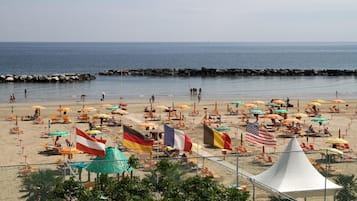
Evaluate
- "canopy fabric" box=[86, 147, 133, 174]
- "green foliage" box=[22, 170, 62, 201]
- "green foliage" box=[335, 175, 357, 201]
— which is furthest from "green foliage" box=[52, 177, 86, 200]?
"green foliage" box=[335, 175, 357, 201]

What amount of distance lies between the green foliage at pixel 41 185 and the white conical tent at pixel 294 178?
581 centimetres

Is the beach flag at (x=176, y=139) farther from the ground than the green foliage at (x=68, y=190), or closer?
farther from the ground

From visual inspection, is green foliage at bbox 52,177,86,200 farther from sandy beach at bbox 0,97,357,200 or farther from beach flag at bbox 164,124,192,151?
beach flag at bbox 164,124,192,151

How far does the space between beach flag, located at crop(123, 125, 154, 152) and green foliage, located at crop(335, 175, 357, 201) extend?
19.0ft

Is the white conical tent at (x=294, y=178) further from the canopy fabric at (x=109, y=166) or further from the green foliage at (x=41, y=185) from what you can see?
the green foliage at (x=41, y=185)

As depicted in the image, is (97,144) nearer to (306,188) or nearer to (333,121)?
(306,188)

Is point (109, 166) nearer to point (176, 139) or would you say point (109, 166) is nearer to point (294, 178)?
point (176, 139)

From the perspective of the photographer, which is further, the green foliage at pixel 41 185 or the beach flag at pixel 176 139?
the beach flag at pixel 176 139

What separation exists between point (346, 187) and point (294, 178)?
1594 mm

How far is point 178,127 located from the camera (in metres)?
31.3

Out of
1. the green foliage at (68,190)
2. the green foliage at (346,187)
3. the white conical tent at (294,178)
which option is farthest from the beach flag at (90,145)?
the green foliage at (346,187)

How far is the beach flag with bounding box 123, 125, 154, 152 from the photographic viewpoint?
15.4 metres

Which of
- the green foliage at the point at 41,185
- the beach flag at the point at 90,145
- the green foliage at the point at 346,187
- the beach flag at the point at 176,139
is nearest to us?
the green foliage at the point at 41,185

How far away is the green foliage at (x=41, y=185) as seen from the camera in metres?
11.9
